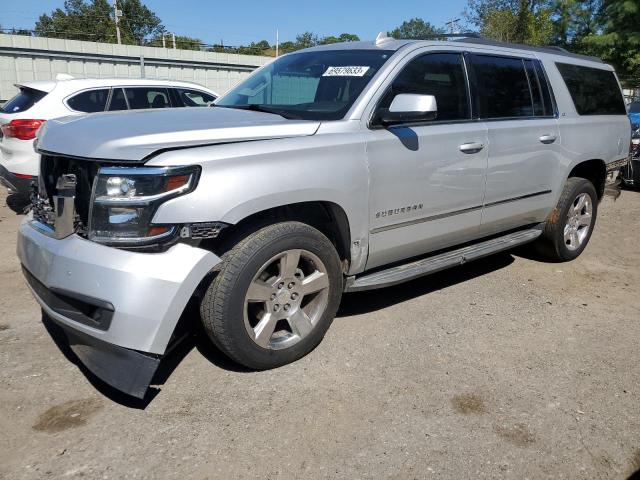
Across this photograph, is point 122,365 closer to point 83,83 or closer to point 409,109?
point 409,109

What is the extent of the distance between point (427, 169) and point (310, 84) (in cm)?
102

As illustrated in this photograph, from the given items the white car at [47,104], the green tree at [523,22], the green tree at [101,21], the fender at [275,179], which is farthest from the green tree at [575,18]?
the green tree at [101,21]

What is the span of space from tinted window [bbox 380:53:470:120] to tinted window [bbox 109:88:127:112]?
4792 millimetres

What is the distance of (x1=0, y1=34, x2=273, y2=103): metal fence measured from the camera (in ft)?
47.4

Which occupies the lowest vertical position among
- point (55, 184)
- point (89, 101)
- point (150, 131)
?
point (55, 184)

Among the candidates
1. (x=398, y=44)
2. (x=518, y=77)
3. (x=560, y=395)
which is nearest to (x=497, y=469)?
(x=560, y=395)

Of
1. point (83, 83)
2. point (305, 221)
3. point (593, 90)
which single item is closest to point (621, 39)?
point (593, 90)

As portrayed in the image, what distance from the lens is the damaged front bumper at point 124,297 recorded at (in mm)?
2535

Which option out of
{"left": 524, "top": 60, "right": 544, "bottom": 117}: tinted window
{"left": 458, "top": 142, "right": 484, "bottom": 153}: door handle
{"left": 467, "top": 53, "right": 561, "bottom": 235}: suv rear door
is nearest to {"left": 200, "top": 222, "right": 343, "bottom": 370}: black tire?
{"left": 458, "top": 142, "right": 484, "bottom": 153}: door handle

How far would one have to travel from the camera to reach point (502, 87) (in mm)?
4359

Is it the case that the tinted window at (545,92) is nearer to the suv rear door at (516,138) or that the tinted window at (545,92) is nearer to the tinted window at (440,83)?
the suv rear door at (516,138)

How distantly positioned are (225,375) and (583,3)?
3218cm

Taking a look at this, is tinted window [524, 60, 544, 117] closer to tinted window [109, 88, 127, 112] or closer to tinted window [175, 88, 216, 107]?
tinted window [175, 88, 216, 107]

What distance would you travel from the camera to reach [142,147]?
103 inches
